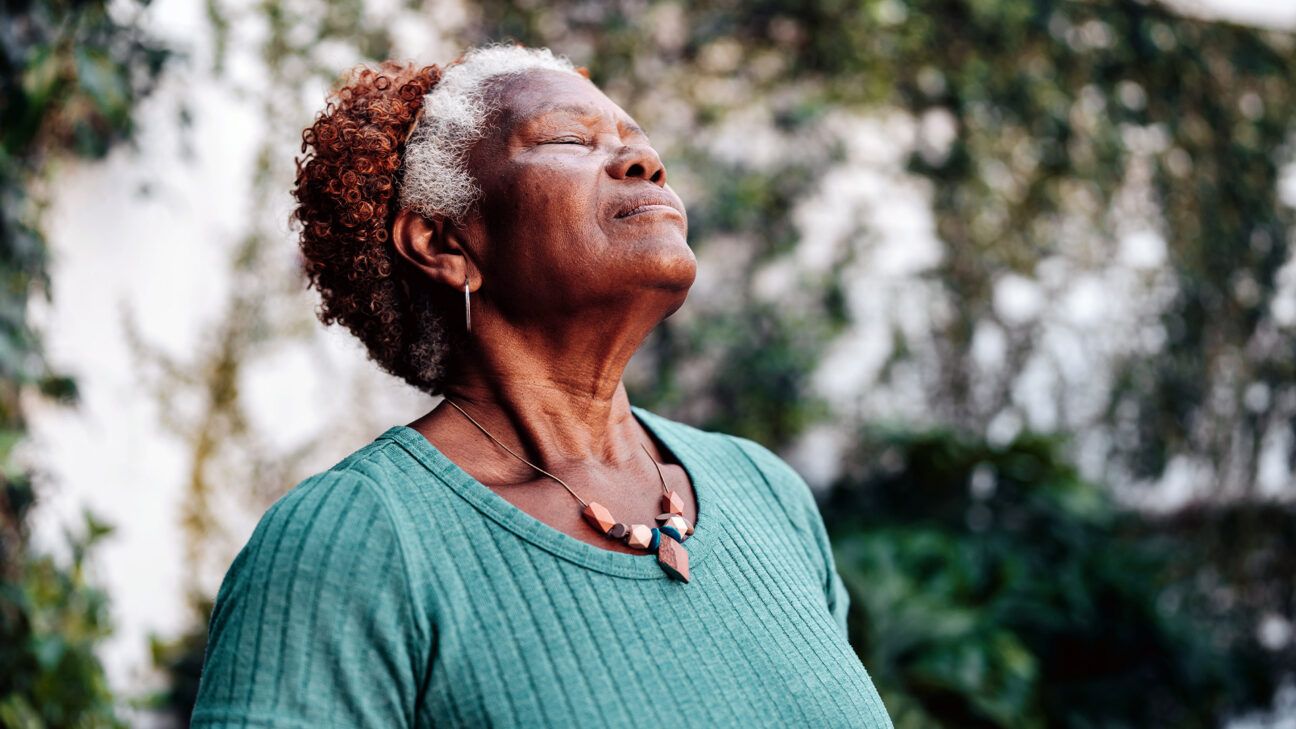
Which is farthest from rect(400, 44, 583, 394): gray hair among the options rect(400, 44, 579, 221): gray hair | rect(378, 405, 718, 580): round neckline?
rect(378, 405, 718, 580): round neckline

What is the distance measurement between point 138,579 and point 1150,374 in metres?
4.85

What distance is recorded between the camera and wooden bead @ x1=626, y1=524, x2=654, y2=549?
1.41 m

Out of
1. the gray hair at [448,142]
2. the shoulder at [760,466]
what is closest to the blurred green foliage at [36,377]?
the gray hair at [448,142]

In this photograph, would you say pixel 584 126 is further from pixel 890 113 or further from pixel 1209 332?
pixel 1209 332

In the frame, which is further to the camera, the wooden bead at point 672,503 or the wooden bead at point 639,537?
the wooden bead at point 672,503

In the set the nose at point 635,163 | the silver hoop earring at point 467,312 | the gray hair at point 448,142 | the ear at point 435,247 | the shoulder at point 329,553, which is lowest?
the shoulder at point 329,553

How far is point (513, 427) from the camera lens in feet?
5.04

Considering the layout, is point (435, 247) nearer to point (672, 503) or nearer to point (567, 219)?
point (567, 219)

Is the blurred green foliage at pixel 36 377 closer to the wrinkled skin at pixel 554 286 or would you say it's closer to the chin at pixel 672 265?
the wrinkled skin at pixel 554 286

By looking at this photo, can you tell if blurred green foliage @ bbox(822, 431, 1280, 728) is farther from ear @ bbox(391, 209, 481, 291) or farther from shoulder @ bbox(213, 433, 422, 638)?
shoulder @ bbox(213, 433, 422, 638)

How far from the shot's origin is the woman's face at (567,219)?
146cm

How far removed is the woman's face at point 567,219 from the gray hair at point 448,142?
0.02 m

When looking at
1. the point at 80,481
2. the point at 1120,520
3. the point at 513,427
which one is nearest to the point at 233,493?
the point at 80,481

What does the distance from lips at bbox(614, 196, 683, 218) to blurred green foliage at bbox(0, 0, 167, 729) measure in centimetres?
141
